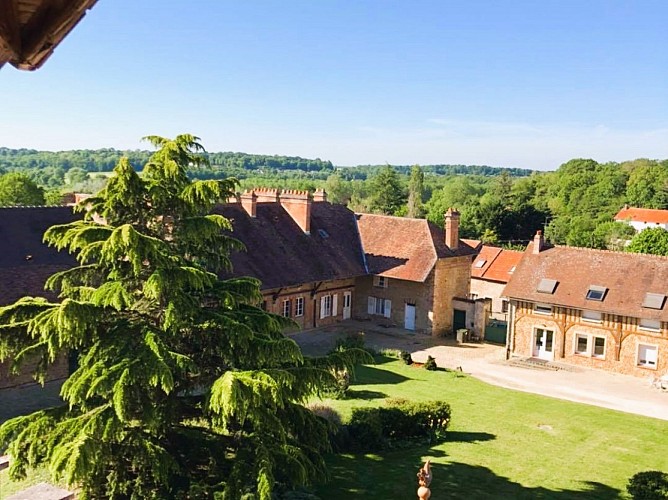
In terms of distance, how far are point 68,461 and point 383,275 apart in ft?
86.3

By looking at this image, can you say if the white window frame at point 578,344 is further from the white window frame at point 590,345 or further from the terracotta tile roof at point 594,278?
the terracotta tile roof at point 594,278

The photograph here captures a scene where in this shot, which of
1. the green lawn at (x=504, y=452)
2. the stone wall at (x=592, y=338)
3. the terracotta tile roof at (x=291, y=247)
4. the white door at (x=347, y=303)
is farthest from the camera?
the white door at (x=347, y=303)

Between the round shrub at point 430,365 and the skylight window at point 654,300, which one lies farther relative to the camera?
the round shrub at point 430,365

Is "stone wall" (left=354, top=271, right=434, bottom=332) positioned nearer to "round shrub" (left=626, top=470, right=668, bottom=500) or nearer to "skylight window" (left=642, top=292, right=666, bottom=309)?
"skylight window" (left=642, top=292, right=666, bottom=309)

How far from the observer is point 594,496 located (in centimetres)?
1630

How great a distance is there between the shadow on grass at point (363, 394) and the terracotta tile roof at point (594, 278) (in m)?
10.1

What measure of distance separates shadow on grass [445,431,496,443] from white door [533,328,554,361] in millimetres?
11161

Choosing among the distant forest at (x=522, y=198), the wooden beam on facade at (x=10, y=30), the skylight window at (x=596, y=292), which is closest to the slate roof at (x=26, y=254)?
the wooden beam on facade at (x=10, y=30)

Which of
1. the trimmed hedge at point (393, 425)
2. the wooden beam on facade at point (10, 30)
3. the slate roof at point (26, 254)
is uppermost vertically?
the wooden beam on facade at point (10, 30)

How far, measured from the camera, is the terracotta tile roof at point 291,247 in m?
31.9

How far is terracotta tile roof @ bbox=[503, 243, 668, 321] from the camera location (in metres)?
28.9

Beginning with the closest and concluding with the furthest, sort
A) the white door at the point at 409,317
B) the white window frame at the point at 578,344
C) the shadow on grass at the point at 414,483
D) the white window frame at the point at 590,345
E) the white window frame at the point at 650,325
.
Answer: the shadow on grass at the point at 414,483 < the white window frame at the point at 650,325 < the white window frame at the point at 590,345 < the white window frame at the point at 578,344 < the white door at the point at 409,317

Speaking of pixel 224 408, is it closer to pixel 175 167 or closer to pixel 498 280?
pixel 175 167

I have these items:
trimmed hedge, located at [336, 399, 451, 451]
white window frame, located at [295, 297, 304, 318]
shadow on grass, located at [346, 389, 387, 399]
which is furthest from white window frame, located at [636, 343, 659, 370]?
white window frame, located at [295, 297, 304, 318]
